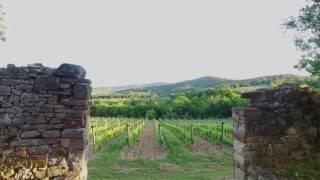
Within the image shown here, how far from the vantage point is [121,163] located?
1836 centimetres

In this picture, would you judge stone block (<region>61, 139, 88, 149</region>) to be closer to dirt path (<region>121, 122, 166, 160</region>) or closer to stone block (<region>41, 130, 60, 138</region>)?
stone block (<region>41, 130, 60, 138</region>)

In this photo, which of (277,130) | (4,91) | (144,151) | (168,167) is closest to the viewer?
(4,91)

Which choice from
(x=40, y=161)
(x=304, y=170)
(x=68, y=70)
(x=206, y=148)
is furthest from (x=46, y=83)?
(x=206, y=148)

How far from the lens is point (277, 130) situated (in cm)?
707

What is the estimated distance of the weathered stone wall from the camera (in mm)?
6699

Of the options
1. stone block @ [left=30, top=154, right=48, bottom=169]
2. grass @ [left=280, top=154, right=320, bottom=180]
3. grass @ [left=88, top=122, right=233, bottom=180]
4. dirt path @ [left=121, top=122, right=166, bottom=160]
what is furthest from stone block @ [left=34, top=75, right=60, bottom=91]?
dirt path @ [left=121, top=122, right=166, bottom=160]

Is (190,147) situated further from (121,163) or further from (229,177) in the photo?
(229,177)

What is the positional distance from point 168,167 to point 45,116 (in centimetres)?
1114

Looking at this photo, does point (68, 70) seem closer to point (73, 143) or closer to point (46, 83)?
point (46, 83)

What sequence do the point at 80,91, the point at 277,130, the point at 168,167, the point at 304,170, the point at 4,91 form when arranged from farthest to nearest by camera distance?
1. the point at 168,167
2. the point at 277,130
3. the point at 80,91
4. the point at 4,91
5. the point at 304,170

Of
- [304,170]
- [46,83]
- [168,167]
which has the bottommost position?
[168,167]

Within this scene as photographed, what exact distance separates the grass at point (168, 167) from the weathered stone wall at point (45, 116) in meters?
8.19

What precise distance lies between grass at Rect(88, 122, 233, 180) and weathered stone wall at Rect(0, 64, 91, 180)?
8194 mm

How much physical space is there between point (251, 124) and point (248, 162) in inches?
24.8
